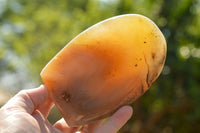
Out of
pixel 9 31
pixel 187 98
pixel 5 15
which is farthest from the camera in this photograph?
pixel 5 15

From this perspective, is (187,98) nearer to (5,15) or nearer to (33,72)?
(33,72)

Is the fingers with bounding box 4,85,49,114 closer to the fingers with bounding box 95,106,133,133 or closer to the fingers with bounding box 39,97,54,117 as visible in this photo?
the fingers with bounding box 39,97,54,117

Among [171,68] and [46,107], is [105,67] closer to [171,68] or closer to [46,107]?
[46,107]

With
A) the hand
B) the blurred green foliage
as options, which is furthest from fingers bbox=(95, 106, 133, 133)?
the blurred green foliage

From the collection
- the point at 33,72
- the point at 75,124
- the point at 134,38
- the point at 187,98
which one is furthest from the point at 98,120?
the point at 33,72

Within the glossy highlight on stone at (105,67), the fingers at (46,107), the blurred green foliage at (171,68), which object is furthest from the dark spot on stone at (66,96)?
the blurred green foliage at (171,68)

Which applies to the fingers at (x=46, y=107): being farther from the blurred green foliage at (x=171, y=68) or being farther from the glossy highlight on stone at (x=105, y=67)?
the blurred green foliage at (x=171, y=68)

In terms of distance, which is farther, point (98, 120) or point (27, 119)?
point (98, 120)
